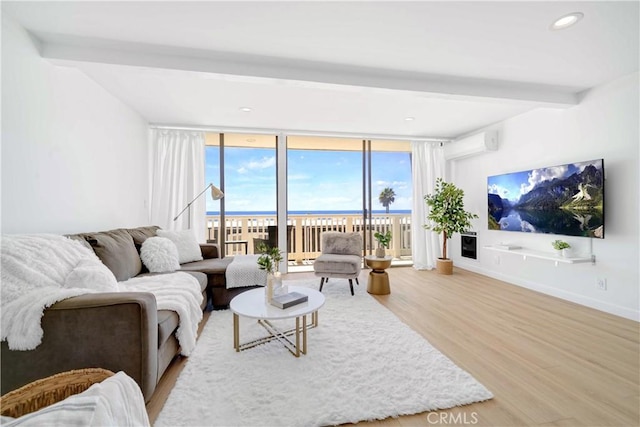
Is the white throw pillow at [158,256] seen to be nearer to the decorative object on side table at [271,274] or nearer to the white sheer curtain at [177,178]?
the decorative object on side table at [271,274]

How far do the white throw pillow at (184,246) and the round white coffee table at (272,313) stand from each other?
4.20 feet

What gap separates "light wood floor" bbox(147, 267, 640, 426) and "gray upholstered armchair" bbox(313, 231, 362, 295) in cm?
50

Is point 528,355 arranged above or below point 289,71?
below

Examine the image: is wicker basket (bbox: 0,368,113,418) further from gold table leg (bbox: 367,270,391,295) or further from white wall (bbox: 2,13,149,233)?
gold table leg (bbox: 367,270,391,295)

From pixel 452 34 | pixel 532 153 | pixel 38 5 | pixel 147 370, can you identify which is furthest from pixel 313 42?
pixel 532 153

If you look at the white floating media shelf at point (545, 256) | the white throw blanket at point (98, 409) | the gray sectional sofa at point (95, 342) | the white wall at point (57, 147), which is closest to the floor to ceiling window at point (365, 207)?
the white floating media shelf at point (545, 256)

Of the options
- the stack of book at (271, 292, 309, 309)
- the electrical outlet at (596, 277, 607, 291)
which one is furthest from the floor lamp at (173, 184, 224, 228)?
the electrical outlet at (596, 277, 607, 291)

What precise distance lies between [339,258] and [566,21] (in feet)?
9.61

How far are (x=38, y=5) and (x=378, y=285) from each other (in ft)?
12.4

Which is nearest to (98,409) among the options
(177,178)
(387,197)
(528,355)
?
(528,355)

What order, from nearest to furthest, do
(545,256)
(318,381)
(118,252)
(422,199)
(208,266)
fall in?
1. (318,381)
2. (118,252)
3. (208,266)
4. (545,256)
5. (422,199)

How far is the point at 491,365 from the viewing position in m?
1.93

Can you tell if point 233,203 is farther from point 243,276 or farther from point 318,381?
point 318,381

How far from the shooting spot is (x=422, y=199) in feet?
16.7
